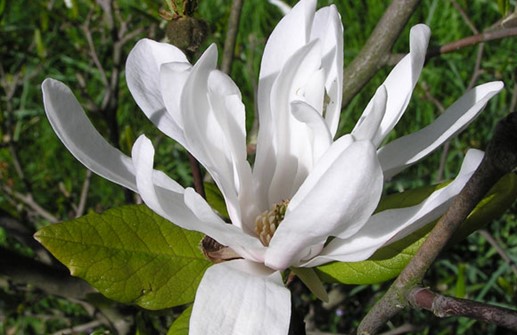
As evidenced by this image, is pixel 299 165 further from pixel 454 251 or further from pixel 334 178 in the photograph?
pixel 454 251

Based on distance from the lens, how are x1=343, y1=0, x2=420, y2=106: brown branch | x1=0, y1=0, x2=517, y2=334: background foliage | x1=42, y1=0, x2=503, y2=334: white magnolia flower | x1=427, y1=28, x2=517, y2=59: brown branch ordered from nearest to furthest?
x1=42, y1=0, x2=503, y2=334: white magnolia flower < x1=427, y1=28, x2=517, y2=59: brown branch < x1=343, y1=0, x2=420, y2=106: brown branch < x1=0, y1=0, x2=517, y2=334: background foliage

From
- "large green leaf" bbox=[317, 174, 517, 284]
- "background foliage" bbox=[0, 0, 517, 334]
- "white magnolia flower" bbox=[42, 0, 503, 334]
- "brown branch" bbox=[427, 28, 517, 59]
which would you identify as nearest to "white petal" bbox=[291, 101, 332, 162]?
"white magnolia flower" bbox=[42, 0, 503, 334]

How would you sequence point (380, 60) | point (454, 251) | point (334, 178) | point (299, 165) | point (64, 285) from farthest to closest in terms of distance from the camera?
point (454, 251), point (380, 60), point (64, 285), point (299, 165), point (334, 178)

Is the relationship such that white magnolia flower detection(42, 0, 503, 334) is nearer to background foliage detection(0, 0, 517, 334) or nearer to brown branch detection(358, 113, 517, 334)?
brown branch detection(358, 113, 517, 334)

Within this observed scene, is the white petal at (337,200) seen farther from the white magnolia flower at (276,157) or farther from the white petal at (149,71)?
the white petal at (149,71)

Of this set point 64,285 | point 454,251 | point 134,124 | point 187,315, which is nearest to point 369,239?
point 187,315

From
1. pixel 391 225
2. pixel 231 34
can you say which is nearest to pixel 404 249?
pixel 391 225

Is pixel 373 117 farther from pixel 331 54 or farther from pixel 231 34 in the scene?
pixel 231 34

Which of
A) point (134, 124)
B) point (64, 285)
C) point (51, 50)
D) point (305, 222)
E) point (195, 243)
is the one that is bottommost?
point (134, 124)
